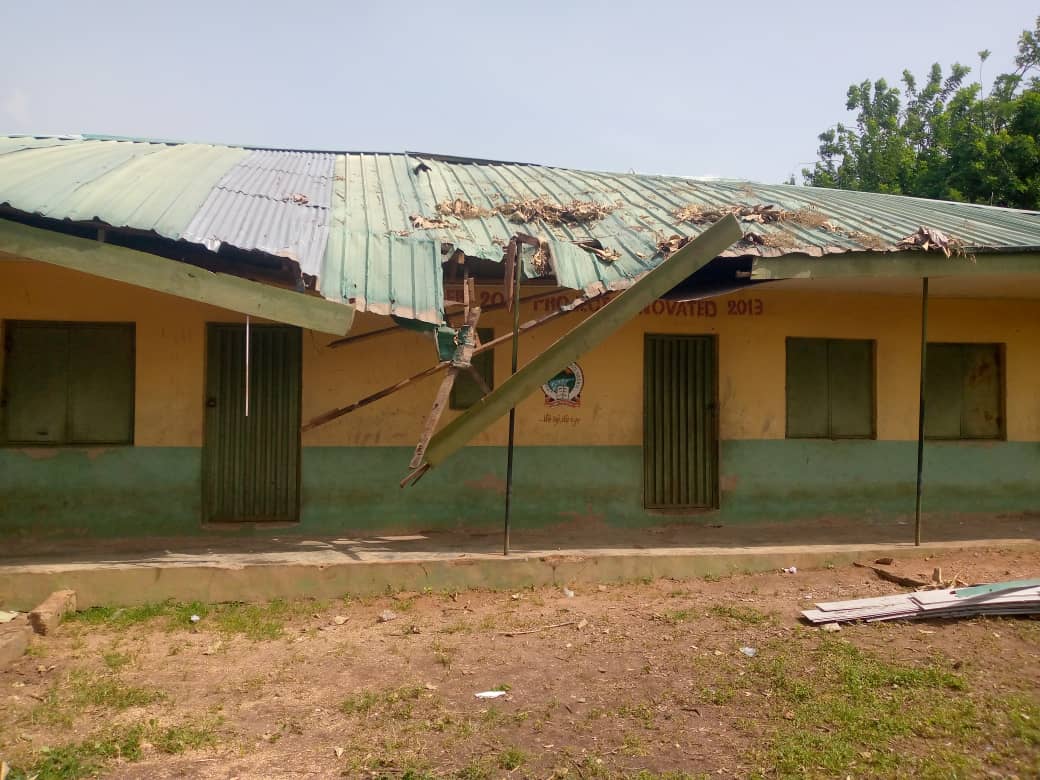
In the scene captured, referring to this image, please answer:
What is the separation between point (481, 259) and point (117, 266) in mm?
2760

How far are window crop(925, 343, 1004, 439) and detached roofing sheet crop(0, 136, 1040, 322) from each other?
4.90 feet

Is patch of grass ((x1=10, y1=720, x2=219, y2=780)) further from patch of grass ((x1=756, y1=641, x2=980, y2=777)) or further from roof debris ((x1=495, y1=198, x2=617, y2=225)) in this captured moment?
roof debris ((x1=495, y1=198, x2=617, y2=225))

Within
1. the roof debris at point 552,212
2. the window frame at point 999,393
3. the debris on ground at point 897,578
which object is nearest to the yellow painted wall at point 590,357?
the window frame at point 999,393

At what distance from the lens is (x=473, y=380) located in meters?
7.57

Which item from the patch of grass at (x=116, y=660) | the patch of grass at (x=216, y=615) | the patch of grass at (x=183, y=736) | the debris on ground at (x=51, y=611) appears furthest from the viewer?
the patch of grass at (x=216, y=615)

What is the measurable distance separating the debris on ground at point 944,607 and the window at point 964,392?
365 cm

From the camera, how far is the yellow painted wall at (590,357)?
7.04 metres

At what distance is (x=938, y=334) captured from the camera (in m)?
8.70

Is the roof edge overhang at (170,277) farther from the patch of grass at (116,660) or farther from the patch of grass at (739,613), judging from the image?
the patch of grass at (739,613)

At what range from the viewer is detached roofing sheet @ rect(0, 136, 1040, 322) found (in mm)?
5922

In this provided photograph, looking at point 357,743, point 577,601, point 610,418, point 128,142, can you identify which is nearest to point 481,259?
point 610,418

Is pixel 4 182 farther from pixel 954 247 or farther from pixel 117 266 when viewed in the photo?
pixel 954 247

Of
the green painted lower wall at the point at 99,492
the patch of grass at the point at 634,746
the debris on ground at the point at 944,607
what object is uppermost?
the green painted lower wall at the point at 99,492

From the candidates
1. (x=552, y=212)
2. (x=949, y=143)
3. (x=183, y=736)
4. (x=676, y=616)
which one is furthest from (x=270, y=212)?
(x=949, y=143)
